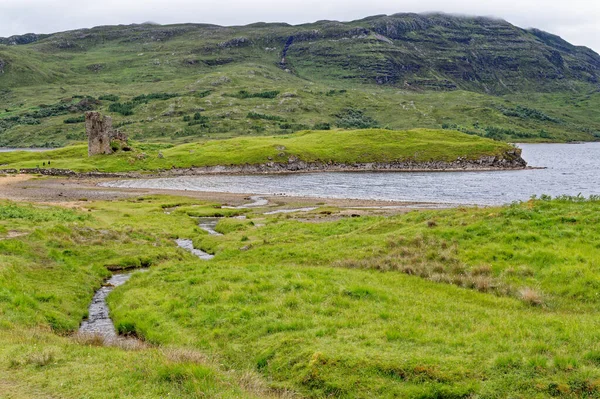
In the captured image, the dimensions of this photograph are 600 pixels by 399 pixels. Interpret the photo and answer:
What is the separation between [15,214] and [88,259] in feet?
57.6

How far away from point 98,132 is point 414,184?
101m

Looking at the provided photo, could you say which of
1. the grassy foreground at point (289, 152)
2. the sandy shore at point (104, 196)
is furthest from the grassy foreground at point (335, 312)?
the grassy foreground at point (289, 152)

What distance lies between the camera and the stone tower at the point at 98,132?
14721 centimetres

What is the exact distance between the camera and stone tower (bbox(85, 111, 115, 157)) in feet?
483

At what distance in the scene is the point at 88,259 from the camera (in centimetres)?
3569

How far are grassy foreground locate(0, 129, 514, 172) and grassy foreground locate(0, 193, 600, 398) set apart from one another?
116 m

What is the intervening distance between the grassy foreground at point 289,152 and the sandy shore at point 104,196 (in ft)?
101

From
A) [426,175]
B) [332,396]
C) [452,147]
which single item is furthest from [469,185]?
[332,396]

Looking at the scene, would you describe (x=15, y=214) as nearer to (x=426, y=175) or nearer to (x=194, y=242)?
(x=194, y=242)

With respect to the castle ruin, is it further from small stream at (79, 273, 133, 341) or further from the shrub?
the shrub

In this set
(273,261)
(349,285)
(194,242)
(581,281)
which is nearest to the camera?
(581,281)

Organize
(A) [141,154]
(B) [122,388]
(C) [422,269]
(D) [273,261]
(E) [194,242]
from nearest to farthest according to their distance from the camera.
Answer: (B) [122,388] < (C) [422,269] < (D) [273,261] < (E) [194,242] < (A) [141,154]

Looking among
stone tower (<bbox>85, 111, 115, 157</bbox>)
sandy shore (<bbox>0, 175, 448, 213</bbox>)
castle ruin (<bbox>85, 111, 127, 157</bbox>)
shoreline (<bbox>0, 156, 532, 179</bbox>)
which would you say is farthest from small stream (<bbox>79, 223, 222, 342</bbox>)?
castle ruin (<bbox>85, 111, 127, 157</bbox>)

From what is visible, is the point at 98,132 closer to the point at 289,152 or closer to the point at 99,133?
the point at 99,133
